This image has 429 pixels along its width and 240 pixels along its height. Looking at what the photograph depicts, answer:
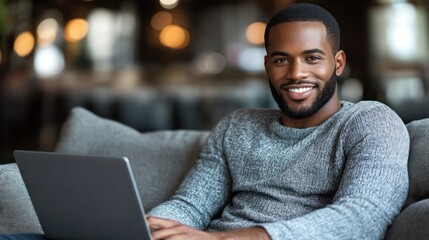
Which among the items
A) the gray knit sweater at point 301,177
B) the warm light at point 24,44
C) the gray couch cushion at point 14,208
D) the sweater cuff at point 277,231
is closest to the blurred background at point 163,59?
the warm light at point 24,44

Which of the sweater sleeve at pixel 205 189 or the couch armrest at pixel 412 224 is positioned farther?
the sweater sleeve at pixel 205 189

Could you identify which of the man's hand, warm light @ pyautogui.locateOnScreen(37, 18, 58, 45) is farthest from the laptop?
warm light @ pyautogui.locateOnScreen(37, 18, 58, 45)

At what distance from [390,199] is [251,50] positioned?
10.4 m

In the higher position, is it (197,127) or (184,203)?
(184,203)

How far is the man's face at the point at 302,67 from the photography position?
204 cm

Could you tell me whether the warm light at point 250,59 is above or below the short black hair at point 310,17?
below

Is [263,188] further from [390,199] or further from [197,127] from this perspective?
[197,127]

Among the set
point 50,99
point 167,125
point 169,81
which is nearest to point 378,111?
point 167,125

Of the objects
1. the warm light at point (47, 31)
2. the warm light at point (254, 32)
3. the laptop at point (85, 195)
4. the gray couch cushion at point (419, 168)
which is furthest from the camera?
the warm light at point (254, 32)

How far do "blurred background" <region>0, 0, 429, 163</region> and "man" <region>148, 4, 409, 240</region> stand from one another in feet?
10.4

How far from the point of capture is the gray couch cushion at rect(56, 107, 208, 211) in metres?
2.52

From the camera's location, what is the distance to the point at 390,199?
5.98 ft

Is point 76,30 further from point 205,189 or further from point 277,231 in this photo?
point 277,231

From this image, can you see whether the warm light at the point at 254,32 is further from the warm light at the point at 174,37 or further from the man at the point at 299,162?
the man at the point at 299,162
